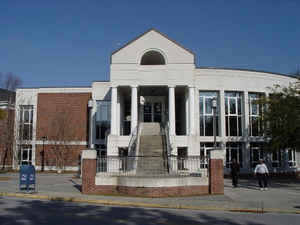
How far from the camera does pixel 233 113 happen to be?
1265 inches

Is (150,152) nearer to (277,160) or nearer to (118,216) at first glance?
(118,216)

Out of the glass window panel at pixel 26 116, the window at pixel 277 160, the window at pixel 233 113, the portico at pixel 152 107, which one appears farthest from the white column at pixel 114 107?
the glass window panel at pixel 26 116

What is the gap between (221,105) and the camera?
103 ft

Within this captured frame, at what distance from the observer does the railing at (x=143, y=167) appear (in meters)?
Result: 16.9

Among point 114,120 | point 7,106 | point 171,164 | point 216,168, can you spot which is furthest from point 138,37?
point 7,106

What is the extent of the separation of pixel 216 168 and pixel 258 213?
4.44 meters

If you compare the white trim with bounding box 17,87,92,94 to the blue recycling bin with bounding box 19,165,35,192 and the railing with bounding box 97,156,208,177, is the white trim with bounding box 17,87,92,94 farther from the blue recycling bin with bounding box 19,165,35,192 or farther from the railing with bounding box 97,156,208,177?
the blue recycling bin with bounding box 19,165,35,192

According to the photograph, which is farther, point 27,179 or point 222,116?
point 222,116

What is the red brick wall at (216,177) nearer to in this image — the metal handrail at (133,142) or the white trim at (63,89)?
the metal handrail at (133,142)

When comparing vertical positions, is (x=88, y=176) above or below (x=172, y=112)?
below

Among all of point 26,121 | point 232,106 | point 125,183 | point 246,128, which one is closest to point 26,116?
point 26,121

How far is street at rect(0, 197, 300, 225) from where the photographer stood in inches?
371

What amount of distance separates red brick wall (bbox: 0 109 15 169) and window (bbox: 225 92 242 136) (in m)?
24.9

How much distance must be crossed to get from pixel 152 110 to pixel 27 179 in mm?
18834
